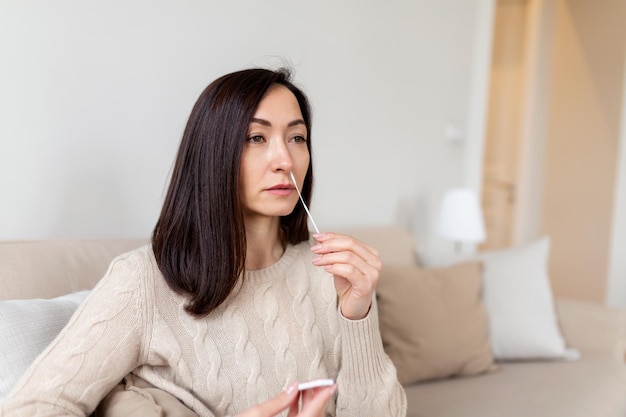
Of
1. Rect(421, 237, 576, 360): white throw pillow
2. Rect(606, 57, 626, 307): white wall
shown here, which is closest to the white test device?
Rect(421, 237, 576, 360): white throw pillow

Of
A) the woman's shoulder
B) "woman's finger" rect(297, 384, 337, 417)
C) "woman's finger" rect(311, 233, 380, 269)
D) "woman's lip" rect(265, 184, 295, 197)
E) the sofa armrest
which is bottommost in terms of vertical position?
the sofa armrest

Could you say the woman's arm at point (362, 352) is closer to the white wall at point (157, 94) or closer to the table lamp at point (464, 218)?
the white wall at point (157, 94)

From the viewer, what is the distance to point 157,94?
6.10ft

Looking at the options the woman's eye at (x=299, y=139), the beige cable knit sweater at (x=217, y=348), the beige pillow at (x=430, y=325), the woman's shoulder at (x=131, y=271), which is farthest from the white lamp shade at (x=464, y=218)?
the woman's shoulder at (x=131, y=271)

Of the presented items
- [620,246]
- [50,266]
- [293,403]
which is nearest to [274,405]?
[293,403]

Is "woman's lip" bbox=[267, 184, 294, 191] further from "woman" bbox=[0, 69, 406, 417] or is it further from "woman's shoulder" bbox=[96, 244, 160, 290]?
"woman's shoulder" bbox=[96, 244, 160, 290]

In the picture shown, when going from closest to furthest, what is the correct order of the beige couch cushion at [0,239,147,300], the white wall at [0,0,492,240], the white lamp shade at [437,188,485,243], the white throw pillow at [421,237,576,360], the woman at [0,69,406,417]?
the woman at [0,69,406,417], the beige couch cushion at [0,239,147,300], the white wall at [0,0,492,240], the white throw pillow at [421,237,576,360], the white lamp shade at [437,188,485,243]

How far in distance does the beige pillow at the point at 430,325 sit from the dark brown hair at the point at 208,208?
85 centimetres

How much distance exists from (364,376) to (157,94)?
103 cm

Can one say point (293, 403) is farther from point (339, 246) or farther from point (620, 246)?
point (620, 246)

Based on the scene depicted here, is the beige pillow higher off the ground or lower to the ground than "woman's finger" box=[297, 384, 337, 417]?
lower

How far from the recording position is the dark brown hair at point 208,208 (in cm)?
122

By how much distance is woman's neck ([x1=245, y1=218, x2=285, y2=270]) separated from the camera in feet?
4.53

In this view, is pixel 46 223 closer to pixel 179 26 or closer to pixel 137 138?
pixel 137 138
